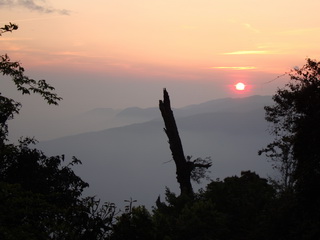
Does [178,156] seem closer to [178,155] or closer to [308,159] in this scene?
[178,155]

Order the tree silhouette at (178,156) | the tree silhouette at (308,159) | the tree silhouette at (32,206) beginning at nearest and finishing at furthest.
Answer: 1. the tree silhouette at (32,206)
2. the tree silhouette at (308,159)
3. the tree silhouette at (178,156)

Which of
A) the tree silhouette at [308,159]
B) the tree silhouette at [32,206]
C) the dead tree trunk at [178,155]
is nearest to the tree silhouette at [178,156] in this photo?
the dead tree trunk at [178,155]

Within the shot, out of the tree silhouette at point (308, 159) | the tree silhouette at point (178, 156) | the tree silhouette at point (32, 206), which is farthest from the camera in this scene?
the tree silhouette at point (178, 156)

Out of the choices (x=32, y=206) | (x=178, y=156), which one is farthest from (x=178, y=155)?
(x=32, y=206)

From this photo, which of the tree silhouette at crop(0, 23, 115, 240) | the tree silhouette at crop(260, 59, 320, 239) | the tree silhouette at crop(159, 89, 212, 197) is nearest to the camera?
the tree silhouette at crop(0, 23, 115, 240)

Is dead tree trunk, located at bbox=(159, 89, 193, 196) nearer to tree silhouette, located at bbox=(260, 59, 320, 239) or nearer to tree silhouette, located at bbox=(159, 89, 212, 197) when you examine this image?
tree silhouette, located at bbox=(159, 89, 212, 197)

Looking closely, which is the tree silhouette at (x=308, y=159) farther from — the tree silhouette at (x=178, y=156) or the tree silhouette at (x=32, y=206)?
the tree silhouette at (x=178, y=156)

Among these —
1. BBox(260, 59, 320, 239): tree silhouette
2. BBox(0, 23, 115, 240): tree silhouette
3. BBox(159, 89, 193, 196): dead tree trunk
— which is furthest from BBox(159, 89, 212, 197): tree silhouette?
BBox(260, 59, 320, 239): tree silhouette

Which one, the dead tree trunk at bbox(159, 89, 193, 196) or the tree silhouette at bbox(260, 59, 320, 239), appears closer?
the tree silhouette at bbox(260, 59, 320, 239)

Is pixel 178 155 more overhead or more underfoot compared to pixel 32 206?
more overhead

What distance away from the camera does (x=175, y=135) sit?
24.5m

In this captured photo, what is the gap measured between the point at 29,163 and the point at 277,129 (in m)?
15.8

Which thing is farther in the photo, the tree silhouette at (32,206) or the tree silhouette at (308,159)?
the tree silhouette at (308,159)

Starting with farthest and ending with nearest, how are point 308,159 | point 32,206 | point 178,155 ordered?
point 178,155 < point 308,159 < point 32,206
